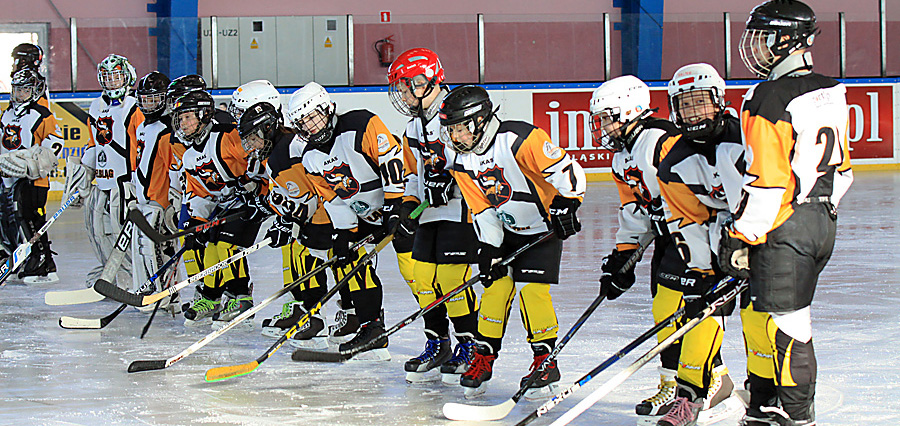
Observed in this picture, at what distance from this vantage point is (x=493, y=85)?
10.8m

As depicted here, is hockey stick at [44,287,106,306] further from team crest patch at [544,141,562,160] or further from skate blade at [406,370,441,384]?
team crest patch at [544,141,562,160]

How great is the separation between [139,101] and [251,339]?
1402mm

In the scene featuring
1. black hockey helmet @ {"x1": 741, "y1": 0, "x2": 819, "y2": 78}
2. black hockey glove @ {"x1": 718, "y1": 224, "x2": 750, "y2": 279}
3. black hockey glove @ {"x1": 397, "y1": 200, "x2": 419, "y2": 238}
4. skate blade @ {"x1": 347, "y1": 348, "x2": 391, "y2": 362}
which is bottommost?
skate blade @ {"x1": 347, "y1": 348, "x2": 391, "y2": 362}

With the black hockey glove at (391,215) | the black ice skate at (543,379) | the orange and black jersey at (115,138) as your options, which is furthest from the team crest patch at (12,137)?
the black ice skate at (543,379)

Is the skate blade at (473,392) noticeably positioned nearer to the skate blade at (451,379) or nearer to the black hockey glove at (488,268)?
the skate blade at (451,379)

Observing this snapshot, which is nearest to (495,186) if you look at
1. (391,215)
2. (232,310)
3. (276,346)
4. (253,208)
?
(391,215)

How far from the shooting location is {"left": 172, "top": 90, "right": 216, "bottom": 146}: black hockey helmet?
4188 millimetres

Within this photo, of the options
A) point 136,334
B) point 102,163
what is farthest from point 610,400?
point 102,163

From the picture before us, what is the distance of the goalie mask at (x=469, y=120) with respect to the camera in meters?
2.89

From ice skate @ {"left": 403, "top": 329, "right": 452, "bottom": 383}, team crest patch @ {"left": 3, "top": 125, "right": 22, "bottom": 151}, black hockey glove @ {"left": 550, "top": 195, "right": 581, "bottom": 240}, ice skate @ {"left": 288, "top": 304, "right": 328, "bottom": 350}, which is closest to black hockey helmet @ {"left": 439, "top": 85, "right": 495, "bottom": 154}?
black hockey glove @ {"left": 550, "top": 195, "right": 581, "bottom": 240}

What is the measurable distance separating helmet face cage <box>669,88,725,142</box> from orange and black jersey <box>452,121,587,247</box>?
0.47 meters

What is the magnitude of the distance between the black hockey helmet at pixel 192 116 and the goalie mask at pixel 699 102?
241 centimetres

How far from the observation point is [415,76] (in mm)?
3340

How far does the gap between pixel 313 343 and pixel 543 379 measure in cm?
130
